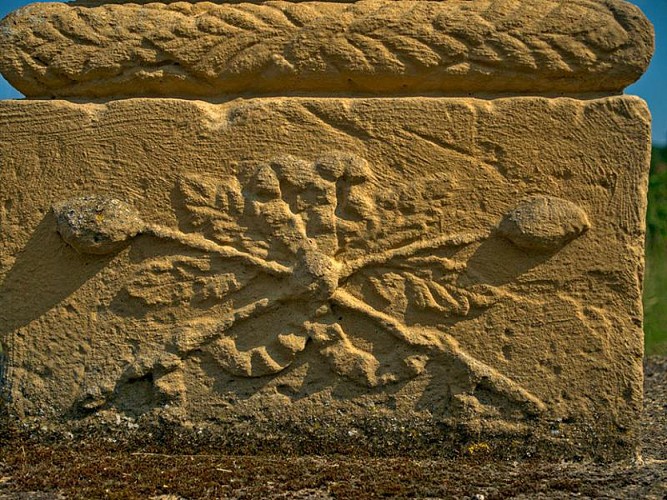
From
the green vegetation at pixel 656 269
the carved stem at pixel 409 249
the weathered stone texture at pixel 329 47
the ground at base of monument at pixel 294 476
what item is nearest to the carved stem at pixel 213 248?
the carved stem at pixel 409 249

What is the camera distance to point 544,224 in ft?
10.2

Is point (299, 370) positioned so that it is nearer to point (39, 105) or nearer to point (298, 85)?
point (298, 85)

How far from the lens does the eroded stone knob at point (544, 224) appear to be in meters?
3.11

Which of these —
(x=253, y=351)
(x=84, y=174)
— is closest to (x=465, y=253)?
(x=253, y=351)

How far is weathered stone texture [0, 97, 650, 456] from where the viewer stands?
3168 mm

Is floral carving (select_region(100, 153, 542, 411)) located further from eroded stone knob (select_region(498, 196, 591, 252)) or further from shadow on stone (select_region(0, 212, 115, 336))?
shadow on stone (select_region(0, 212, 115, 336))

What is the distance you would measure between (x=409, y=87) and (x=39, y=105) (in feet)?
5.06

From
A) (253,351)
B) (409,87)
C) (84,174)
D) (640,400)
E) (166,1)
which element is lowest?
(640,400)

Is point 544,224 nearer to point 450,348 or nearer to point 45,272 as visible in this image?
point 450,348

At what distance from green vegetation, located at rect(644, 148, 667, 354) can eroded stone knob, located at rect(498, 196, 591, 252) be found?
12.5 ft

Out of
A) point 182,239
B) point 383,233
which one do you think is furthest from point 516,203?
point 182,239

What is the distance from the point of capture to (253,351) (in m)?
3.20

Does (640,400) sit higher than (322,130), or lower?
lower

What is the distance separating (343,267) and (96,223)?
1.00 metres
